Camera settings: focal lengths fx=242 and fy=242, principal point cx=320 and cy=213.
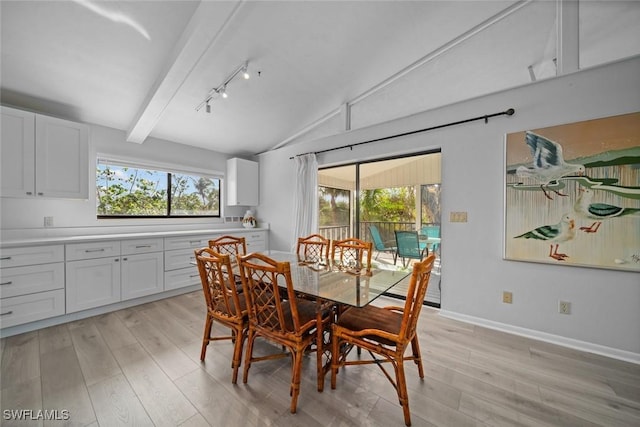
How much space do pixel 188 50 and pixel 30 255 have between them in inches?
98.5

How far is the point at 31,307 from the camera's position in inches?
93.0

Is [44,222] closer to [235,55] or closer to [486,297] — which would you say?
[235,55]

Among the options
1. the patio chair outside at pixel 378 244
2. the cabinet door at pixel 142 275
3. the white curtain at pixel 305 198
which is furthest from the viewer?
the white curtain at pixel 305 198

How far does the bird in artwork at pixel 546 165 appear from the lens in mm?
2150

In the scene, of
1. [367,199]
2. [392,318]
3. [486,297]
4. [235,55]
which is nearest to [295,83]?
[235,55]

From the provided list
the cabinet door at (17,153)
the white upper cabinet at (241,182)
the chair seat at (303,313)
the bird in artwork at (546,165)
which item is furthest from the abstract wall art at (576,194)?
the cabinet door at (17,153)

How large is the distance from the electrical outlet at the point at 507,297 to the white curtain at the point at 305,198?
2.46 m

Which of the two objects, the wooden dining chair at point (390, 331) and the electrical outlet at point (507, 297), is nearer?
the wooden dining chair at point (390, 331)

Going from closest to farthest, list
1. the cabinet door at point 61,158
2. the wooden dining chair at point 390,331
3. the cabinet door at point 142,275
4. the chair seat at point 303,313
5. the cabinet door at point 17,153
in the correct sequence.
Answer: the wooden dining chair at point 390,331
the chair seat at point 303,313
the cabinet door at point 17,153
the cabinet door at point 61,158
the cabinet door at point 142,275

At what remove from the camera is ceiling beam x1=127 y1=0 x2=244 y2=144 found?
1.74 metres

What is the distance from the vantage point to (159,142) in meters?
3.82

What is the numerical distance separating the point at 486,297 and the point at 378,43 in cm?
289

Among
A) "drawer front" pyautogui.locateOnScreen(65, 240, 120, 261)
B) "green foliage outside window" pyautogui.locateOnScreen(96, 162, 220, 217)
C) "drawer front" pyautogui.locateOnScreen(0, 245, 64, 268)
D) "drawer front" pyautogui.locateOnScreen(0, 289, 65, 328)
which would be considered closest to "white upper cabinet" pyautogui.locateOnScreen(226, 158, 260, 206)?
"green foliage outside window" pyautogui.locateOnScreen(96, 162, 220, 217)

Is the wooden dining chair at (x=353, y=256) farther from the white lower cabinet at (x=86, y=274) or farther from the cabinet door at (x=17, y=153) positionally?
the cabinet door at (x=17, y=153)
